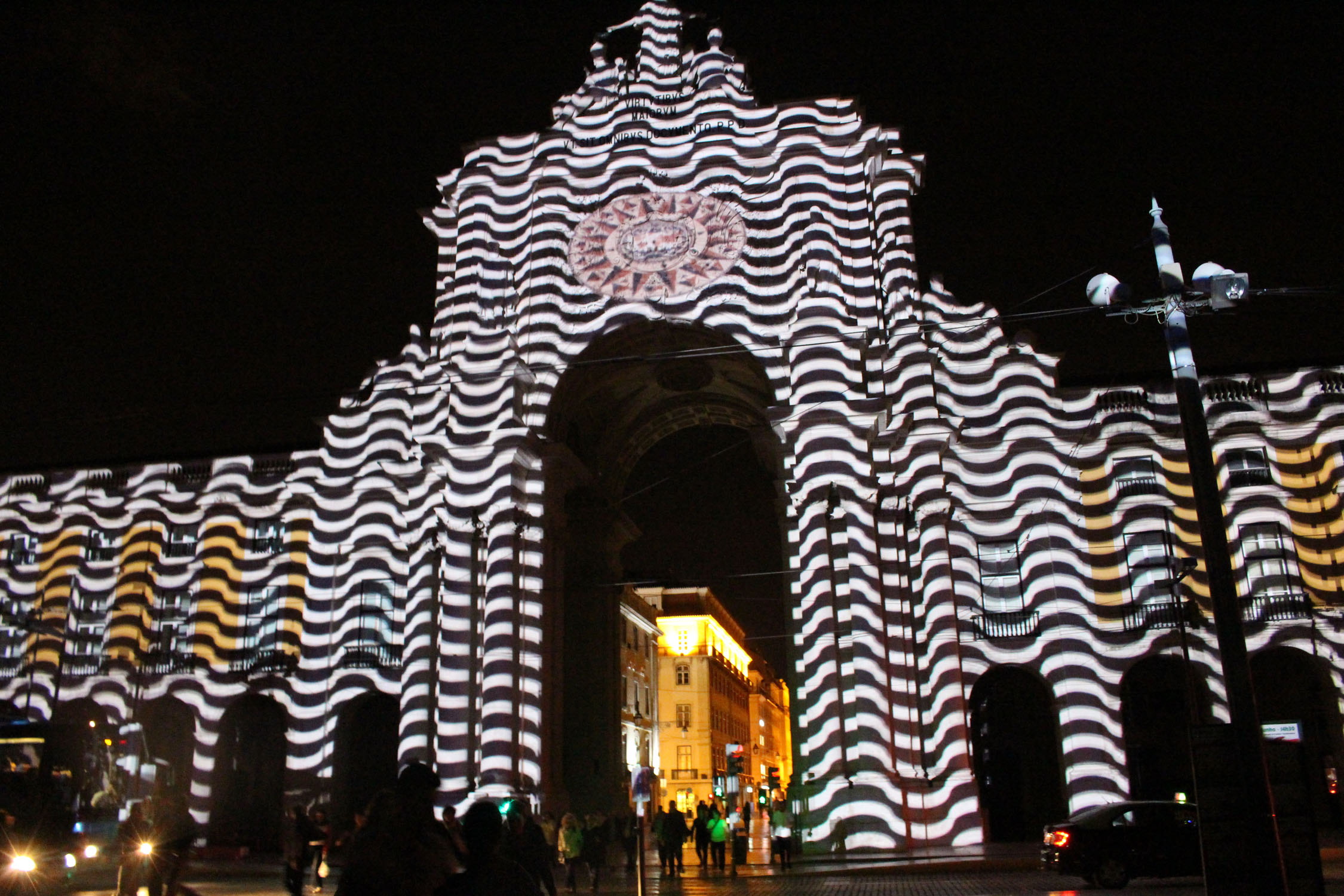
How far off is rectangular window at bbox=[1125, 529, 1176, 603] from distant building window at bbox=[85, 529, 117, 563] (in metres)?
31.9

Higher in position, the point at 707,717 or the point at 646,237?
the point at 646,237

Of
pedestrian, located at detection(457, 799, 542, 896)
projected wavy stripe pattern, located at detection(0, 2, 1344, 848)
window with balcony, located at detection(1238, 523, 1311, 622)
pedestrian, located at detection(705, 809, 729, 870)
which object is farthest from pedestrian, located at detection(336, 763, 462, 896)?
window with balcony, located at detection(1238, 523, 1311, 622)

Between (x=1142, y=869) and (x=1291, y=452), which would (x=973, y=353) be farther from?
(x=1142, y=869)

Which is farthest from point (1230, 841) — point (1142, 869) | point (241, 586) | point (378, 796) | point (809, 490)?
point (241, 586)

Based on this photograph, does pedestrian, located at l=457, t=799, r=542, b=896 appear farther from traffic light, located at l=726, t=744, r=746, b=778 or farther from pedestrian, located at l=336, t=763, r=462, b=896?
traffic light, located at l=726, t=744, r=746, b=778

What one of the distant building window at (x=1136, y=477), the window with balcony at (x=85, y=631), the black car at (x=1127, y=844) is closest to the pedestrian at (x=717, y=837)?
the black car at (x=1127, y=844)

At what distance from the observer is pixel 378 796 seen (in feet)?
19.1

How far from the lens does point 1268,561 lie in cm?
3012

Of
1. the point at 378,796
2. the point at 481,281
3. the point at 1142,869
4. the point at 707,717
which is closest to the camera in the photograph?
the point at 378,796

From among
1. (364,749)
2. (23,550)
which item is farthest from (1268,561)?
(23,550)

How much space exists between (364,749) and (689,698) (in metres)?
50.2

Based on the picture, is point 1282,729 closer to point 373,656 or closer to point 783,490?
point 783,490

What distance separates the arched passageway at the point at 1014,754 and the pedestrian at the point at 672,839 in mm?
10539

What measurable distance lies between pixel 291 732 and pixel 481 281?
14.9 meters
